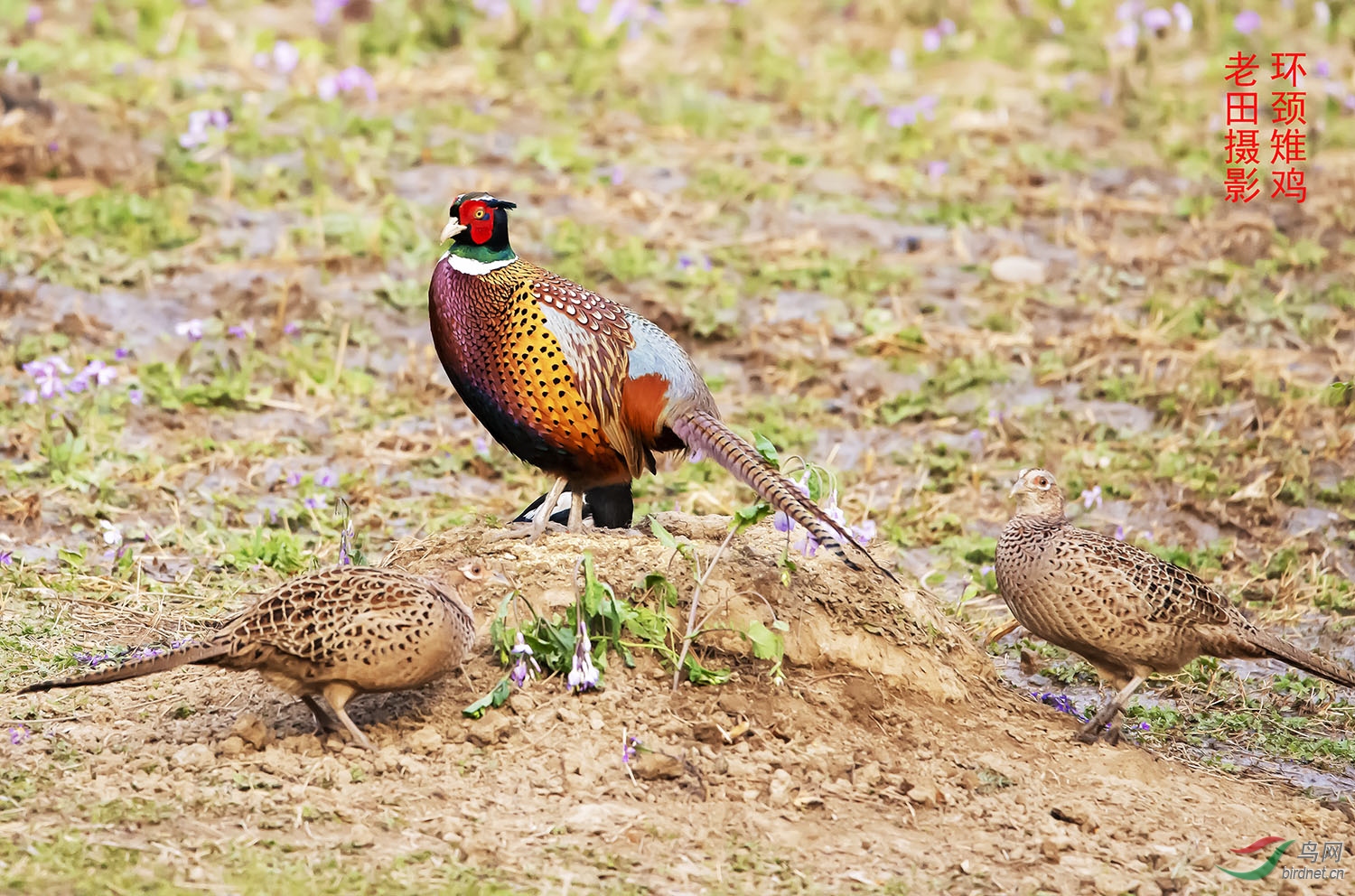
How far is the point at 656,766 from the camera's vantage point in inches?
170

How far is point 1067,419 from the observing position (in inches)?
300

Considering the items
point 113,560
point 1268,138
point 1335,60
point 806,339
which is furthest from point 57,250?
point 1335,60

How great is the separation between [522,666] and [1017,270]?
5.13 metres

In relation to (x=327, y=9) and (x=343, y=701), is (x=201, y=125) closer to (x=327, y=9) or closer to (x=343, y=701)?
(x=327, y=9)

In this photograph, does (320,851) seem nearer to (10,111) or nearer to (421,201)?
(421,201)

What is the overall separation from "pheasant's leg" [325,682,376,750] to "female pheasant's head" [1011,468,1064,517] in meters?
2.20

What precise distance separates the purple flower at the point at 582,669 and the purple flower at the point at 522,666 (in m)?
0.11

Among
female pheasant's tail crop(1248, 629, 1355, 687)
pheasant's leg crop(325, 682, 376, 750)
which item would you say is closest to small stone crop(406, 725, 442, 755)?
pheasant's leg crop(325, 682, 376, 750)

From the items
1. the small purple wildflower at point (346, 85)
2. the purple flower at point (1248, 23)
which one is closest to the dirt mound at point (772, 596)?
the small purple wildflower at point (346, 85)

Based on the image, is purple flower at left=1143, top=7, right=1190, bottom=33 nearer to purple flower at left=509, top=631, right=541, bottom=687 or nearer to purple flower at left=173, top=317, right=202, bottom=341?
purple flower at left=173, top=317, right=202, bottom=341

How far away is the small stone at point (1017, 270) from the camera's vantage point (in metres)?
8.89

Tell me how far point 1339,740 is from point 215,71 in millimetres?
8152

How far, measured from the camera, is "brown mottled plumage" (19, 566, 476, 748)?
4.10m

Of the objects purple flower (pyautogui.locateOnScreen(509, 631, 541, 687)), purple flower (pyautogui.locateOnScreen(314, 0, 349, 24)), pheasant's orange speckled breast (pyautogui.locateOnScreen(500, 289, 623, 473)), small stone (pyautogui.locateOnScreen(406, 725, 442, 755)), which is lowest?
small stone (pyautogui.locateOnScreen(406, 725, 442, 755))
